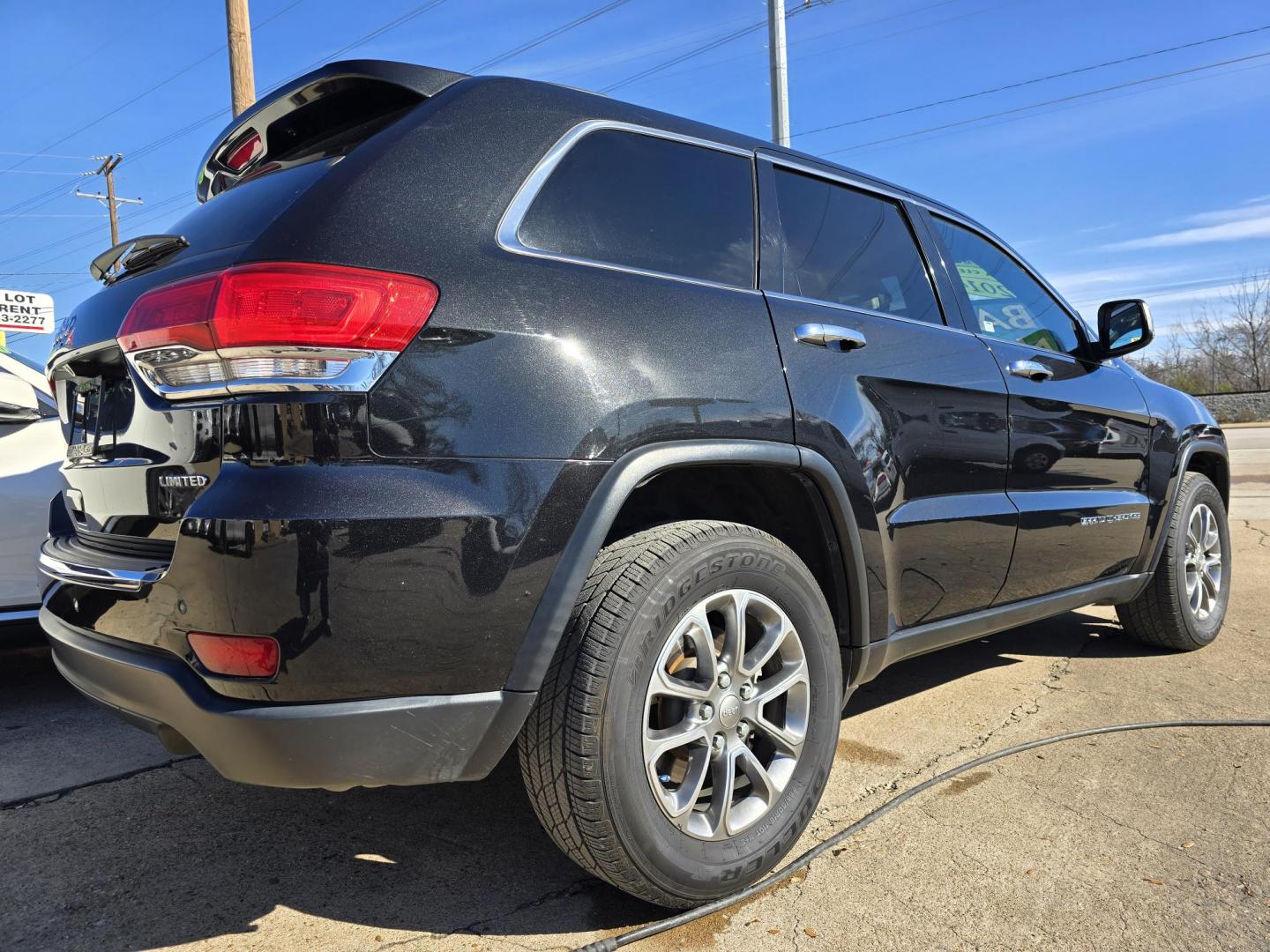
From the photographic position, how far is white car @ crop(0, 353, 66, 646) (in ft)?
12.4

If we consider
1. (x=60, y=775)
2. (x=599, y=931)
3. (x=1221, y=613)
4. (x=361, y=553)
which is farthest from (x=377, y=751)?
(x=1221, y=613)

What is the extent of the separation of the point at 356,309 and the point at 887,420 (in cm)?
150

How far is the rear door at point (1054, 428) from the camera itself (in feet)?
10.8

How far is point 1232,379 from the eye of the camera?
51.8 metres

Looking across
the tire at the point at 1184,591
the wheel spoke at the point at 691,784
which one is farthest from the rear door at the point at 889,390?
the tire at the point at 1184,591

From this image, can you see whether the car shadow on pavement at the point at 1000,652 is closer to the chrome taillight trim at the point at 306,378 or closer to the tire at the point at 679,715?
the tire at the point at 679,715

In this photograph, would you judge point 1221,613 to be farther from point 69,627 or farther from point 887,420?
point 69,627

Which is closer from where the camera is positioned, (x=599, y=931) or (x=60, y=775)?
(x=599, y=931)

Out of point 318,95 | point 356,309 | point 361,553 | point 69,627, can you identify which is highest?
point 318,95

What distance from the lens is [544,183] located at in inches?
85.5

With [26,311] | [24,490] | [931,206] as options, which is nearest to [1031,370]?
[931,206]

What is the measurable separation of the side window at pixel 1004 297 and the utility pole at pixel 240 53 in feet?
30.8

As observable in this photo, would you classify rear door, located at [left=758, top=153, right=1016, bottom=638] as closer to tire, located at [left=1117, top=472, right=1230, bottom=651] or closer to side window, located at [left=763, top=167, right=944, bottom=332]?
side window, located at [left=763, top=167, right=944, bottom=332]

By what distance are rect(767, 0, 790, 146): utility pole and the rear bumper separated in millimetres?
10469
